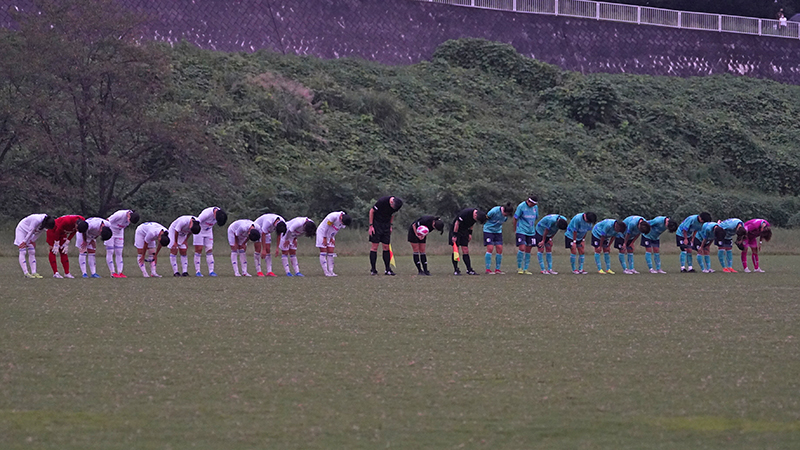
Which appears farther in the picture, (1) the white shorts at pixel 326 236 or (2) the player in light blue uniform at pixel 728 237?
(2) the player in light blue uniform at pixel 728 237

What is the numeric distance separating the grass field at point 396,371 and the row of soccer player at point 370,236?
12.9ft

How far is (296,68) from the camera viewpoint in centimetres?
4669

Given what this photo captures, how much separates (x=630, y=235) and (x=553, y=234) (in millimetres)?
1816

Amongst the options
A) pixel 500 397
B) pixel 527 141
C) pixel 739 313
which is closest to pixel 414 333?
pixel 500 397

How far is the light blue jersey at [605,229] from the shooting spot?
72.4 ft

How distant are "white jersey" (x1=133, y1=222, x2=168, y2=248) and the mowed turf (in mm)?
4505

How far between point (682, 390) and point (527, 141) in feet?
131

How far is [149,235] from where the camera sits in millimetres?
19625

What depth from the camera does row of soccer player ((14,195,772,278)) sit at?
19047 millimetres

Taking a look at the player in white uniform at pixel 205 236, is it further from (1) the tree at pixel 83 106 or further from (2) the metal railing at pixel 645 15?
(2) the metal railing at pixel 645 15

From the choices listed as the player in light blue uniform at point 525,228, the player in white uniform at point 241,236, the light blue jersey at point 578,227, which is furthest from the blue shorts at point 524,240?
the player in white uniform at point 241,236

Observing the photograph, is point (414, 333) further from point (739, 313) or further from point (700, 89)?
point (700, 89)

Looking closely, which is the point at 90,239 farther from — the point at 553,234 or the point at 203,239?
the point at 553,234

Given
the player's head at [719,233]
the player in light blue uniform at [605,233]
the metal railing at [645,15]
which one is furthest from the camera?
the metal railing at [645,15]
